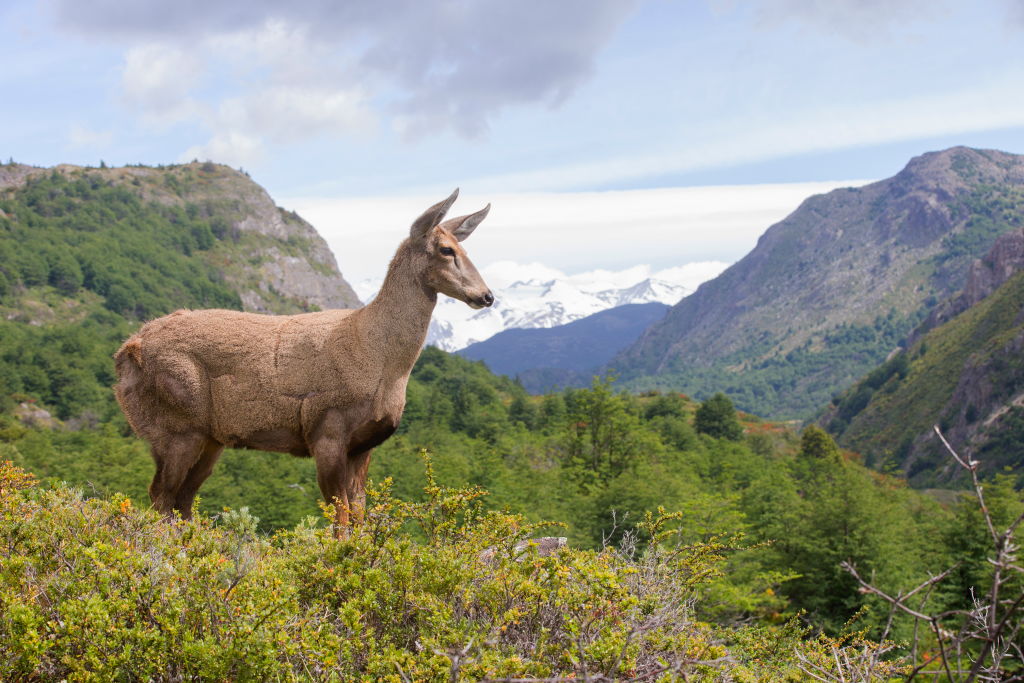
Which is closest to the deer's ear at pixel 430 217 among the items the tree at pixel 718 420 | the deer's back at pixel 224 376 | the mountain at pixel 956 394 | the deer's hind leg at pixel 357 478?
the deer's back at pixel 224 376

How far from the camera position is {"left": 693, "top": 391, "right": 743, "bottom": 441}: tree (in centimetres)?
8081

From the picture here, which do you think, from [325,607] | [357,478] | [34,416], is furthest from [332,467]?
[34,416]

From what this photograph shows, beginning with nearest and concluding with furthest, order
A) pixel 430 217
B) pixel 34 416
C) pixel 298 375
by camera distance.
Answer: pixel 298 375, pixel 430 217, pixel 34 416

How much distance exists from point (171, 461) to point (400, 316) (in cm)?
293

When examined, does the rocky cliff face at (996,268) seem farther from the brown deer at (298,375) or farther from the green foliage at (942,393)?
the brown deer at (298,375)

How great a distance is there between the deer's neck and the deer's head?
6.1 inches

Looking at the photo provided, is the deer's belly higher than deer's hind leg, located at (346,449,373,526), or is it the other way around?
the deer's belly

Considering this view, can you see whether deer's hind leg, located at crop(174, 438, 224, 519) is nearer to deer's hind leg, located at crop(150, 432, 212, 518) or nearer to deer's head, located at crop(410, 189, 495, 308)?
deer's hind leg, located at crop(150, 432, 212, 518)

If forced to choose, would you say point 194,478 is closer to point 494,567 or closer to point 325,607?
point 325,607

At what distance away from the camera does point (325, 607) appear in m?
6.20

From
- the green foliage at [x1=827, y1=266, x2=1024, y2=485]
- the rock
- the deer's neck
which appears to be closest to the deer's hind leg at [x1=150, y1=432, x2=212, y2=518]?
the deer's neck

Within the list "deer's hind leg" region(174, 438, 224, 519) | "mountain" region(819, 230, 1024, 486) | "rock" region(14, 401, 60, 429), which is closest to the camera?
"deer's hind leg" region(174, 438, 224, 519)

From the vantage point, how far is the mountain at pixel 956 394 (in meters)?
112

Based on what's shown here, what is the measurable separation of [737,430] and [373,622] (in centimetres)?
8032
